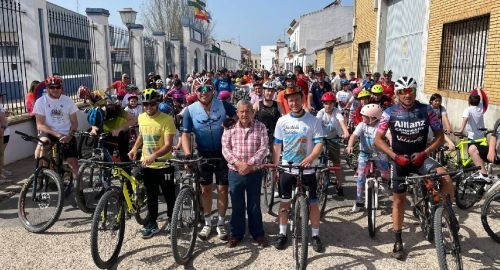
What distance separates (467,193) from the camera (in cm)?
607

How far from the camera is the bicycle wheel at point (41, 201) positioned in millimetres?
5359

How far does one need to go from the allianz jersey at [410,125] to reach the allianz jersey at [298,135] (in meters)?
0.77

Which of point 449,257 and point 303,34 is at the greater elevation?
point 303,34

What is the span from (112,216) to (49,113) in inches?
102

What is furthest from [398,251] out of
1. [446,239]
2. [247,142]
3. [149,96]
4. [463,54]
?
[463,54]

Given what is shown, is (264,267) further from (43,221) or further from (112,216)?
(43,221)

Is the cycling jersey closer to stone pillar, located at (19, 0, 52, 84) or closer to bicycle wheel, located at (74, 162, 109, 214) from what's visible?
bicycle wheel, located at (74, 162, 109, 214)

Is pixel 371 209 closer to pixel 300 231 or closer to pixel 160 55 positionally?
pixel 300 231

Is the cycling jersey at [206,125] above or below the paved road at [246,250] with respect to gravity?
above

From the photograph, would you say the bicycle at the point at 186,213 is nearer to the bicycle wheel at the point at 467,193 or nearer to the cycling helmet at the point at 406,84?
the cycling helmet at the point at 406,84

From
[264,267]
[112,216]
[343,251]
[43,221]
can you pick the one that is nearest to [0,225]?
[43,221]

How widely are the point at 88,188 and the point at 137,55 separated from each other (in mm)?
12528

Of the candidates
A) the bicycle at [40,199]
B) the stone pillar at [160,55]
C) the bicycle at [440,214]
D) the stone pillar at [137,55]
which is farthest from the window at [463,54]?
the stone pillar at [160,55]

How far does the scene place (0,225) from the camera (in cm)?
557
